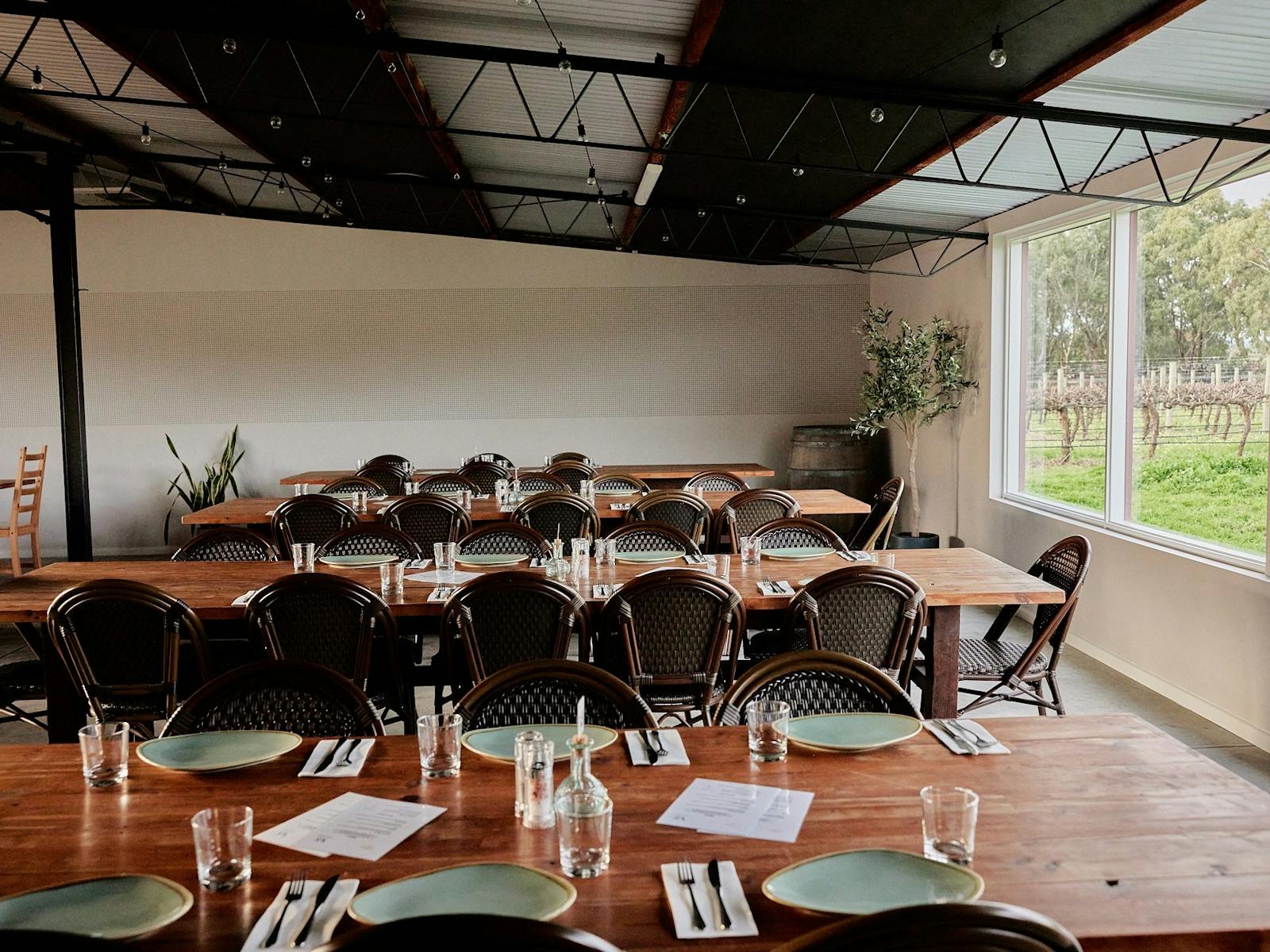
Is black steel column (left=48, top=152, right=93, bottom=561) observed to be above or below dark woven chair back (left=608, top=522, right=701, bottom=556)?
above

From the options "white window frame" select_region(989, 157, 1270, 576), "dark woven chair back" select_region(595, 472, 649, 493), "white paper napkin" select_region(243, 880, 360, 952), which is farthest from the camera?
"dark woven chair back" select_region(595, 472, 649, 493)

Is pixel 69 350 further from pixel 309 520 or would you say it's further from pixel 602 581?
pixel 602 581

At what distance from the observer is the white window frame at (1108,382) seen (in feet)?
A: 19.0

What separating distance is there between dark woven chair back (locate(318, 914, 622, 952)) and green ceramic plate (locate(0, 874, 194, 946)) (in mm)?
579

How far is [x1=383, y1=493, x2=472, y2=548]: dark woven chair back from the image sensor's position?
6.20 metres

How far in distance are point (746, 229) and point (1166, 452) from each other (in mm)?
5016

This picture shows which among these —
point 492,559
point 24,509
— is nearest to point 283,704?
point 492,559

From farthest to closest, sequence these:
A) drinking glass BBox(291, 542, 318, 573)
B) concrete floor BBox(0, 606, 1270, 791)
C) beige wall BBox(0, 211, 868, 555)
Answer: beige wall BBox(0, 211, 868, 555) < concrete floor BBox(0, 606, 1270, 791) < drinking glass BBox(291, 542, 318, 573)

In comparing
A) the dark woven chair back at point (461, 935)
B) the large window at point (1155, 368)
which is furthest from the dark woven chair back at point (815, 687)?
the large window at point (1155, 368)

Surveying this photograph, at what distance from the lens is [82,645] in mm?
3725

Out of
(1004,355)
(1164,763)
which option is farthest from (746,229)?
(1164,763)

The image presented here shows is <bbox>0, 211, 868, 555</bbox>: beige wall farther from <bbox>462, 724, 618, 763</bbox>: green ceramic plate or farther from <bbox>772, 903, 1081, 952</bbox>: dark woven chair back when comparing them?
<bbox>772, 903, 1081, 952</bbox>: dark woven chair back

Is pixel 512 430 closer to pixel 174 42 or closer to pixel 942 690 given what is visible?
pixel 174 42

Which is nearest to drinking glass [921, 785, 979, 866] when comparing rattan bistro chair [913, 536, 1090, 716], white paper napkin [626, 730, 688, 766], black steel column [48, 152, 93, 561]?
white paper napkin [626, 730, 688, 766]
